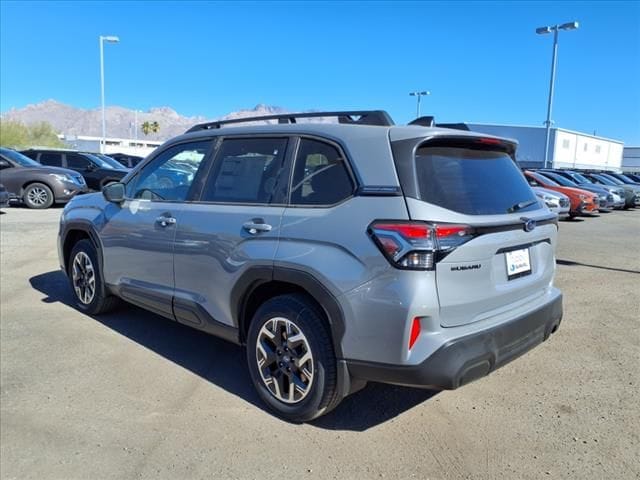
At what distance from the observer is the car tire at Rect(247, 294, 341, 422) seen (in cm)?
299

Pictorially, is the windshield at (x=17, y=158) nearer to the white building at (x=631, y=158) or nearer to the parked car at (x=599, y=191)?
the parked car at (x=599, y=191)

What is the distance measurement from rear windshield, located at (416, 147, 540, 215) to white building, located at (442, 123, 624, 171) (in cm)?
5215

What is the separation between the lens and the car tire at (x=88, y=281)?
16.5ft

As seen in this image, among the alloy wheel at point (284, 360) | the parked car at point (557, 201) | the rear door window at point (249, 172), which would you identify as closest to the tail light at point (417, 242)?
the alloy wheel at point (284, 360)

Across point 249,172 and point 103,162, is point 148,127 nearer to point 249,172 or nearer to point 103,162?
point 103,162

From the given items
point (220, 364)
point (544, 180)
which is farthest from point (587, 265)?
point (544, 180)

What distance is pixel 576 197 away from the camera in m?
17.2

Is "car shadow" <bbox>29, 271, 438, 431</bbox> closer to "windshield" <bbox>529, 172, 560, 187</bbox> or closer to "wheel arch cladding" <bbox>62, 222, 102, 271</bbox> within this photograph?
"wheel arch cladding" <bbox>62, 222, 102, 271</bbox>

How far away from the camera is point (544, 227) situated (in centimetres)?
338

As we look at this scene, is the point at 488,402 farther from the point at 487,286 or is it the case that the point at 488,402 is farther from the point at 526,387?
the point at 487,286

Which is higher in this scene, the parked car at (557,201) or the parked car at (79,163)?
the parked car at (79,163)

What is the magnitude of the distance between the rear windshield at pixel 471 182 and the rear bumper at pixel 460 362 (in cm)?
69

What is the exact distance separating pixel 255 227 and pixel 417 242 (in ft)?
3.76

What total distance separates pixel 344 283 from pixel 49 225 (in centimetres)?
974
